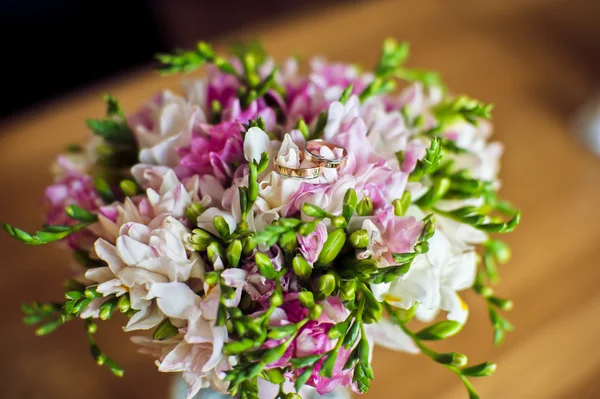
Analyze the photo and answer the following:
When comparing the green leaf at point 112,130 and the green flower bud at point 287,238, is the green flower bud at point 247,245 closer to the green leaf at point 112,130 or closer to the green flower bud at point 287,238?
the green flower bud at point 287,238

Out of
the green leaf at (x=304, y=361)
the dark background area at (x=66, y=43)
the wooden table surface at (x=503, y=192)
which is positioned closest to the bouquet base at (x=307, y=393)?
the wooden table surface at (x=503, y=192)

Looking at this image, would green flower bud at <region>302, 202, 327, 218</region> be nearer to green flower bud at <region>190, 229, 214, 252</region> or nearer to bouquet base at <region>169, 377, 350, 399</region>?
green flower bud at <region>190, 229, 214, 252</region>

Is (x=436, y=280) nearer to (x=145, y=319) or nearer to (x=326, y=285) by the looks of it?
(x=326, y=285)

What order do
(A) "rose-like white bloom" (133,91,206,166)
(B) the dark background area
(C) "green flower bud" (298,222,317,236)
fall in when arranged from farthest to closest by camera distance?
(B) the dark background area
(A) "rose-like white bloom" (133,91,206,166)
(C) "green flower bud" (298,222,317,236)

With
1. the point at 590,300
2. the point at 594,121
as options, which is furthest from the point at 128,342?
the point at 594,121

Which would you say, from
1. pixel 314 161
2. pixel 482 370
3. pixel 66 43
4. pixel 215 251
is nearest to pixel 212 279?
pixel 215 251

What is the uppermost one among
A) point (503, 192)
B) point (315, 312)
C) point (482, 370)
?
point (315, 312)

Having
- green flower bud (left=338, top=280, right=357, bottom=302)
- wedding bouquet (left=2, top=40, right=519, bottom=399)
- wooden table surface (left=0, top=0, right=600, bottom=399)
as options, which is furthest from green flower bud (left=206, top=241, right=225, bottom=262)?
wooden table surface (left=0, top=0, right=600, bottom=399)
